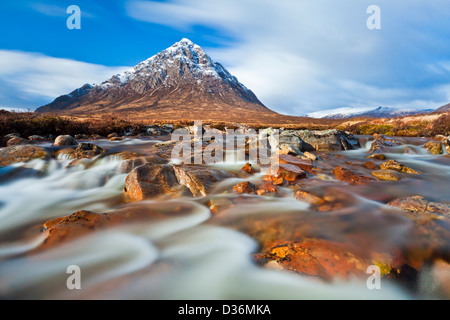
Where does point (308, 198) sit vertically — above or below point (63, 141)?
below

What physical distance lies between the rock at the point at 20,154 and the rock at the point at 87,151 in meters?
1.14

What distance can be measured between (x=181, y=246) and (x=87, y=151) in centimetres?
825

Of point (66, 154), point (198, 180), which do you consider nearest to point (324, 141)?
point (198, 180)

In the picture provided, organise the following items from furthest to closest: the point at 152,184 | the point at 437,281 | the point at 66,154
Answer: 1. the point at 66,154
2. the point at 152,184
3. the point at 437,281

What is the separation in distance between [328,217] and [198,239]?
2.92 metres

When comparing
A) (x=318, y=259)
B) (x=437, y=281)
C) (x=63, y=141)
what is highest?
(x=63, y=141)

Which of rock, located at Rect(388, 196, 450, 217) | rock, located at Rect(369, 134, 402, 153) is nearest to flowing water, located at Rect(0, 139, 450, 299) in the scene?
rock, located at Rect(388, 196, 450, 217)

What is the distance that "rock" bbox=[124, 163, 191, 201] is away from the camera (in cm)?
590

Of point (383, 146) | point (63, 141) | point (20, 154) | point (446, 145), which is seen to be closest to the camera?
point (20, 154)

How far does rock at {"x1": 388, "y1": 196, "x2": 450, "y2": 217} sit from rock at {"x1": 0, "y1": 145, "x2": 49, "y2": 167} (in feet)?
40.5

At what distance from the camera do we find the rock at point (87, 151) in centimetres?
954

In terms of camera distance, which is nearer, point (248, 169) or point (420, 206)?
point (420, 206)

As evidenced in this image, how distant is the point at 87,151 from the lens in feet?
32.3

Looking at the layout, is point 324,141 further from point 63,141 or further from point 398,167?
point 63,141
